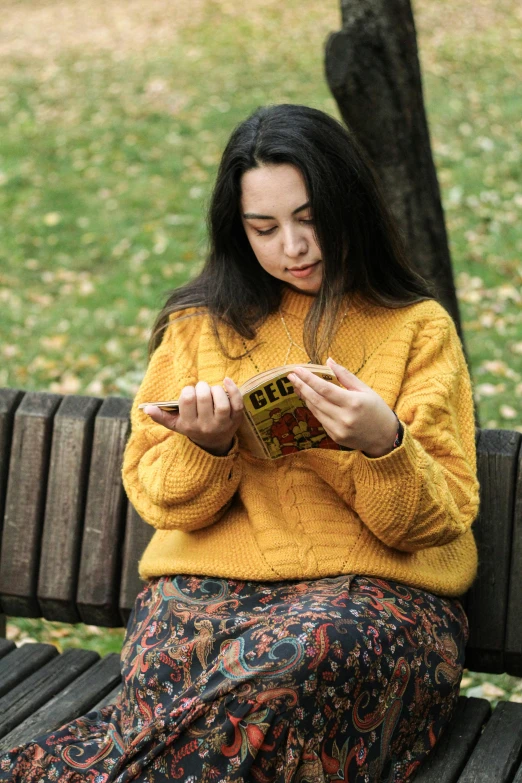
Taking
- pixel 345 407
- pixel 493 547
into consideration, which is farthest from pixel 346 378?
pixel 493 547

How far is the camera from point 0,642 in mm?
3021

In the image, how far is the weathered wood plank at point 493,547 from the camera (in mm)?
2736

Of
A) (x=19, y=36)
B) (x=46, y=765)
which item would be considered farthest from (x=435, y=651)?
(x=19, y=36)

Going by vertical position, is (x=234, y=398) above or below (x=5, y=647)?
above

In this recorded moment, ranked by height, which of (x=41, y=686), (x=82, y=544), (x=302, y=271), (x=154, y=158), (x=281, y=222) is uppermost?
(x=154, y=158)

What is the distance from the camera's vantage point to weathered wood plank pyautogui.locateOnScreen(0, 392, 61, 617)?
310 centimetres

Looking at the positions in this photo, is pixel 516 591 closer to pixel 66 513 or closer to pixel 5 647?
pixel 66 513

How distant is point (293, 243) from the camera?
97.8 inches

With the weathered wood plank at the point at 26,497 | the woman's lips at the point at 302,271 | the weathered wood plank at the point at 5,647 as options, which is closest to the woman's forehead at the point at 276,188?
the woman's lips at the point at 302,271

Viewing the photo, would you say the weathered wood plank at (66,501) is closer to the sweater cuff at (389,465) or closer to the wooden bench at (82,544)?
the wooden bench at (82,544)

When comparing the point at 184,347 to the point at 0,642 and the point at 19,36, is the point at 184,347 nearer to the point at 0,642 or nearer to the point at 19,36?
the point at 0,642

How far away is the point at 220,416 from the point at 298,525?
0.42 meters

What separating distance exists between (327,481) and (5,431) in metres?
1.07

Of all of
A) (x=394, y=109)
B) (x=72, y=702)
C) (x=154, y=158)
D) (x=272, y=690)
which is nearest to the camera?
(x=272, y=690)
